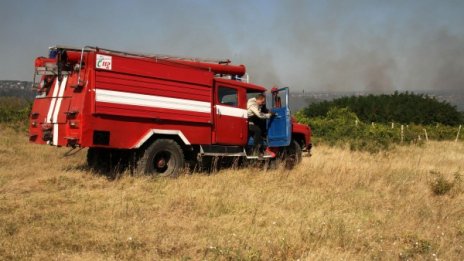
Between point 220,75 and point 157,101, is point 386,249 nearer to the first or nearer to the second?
point 157,101

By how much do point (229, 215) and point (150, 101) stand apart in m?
3.60

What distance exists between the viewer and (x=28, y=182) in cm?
845

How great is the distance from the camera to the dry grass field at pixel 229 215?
5.06 meters

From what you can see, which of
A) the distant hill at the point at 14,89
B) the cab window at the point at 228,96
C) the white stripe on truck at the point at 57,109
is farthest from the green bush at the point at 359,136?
the distant hill at the point at 14,89

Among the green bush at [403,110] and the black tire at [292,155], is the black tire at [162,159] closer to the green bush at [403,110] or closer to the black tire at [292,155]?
the black tire at [292,155]

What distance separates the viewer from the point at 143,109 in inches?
363

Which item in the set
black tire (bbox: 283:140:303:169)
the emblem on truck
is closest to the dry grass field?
black tire (bbox: 283:140:303:169)

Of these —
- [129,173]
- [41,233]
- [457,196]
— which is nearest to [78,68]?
[129,173]

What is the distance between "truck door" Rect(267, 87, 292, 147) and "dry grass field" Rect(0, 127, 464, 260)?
0.97 m

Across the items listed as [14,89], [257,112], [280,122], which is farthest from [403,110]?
[257,112]

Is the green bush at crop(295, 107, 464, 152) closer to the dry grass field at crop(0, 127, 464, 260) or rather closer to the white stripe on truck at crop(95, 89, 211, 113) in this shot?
the dry grass field at crop(0, 127, 464, 260)

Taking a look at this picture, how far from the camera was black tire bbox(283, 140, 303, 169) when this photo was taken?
1206cm

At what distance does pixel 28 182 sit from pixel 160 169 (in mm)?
2583

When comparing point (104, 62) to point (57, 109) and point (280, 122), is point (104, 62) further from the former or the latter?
point (280, 122)
